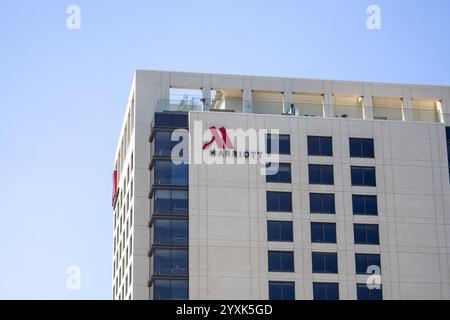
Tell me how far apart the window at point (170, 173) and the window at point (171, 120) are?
4.54m

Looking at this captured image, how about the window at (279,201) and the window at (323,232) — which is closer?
the window at (323,232)

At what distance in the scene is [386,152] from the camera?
114 meters

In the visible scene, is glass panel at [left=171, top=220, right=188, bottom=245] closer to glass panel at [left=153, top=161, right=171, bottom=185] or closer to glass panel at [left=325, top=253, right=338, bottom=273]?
glass panel at [left=153, top=161, right=171, bottom=185]

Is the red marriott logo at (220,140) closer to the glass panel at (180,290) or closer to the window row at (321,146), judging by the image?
the window row at (321,146)

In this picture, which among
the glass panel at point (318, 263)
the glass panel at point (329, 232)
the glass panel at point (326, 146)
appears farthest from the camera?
the glass panel at point (326, 146)

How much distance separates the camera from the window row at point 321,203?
109 metres

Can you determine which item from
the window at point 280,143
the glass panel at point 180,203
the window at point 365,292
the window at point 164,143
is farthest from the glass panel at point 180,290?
the window at point 365,292

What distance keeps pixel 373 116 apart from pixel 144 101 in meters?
28.7

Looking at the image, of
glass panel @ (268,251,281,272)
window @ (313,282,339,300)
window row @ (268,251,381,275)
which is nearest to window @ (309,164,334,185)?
window row @ (268,251,381,275)

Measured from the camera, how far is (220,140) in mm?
109625

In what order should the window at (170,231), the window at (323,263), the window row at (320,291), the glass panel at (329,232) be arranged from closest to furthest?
the window row at (320,291)
the window at (170,231)
the window at (323,263)
the glass panel at (329,232)
